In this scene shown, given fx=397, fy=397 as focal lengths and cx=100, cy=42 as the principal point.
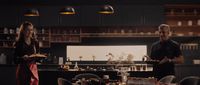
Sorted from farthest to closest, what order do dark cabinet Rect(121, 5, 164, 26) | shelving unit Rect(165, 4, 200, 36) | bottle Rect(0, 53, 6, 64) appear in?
shelving unit Rect(165, 4, 200, 36) → dark cabinet Rect(121, 5, 164, 26) → bottle Rect(0, 53, 6, 64)

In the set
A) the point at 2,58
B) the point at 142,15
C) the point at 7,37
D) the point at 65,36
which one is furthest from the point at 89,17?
the point at 2,58

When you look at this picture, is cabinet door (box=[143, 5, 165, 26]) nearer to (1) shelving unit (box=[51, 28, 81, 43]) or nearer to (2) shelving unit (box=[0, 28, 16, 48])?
(1) shelving unit (box=[51, 28, 81, 43])

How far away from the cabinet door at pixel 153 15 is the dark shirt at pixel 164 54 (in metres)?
5.54

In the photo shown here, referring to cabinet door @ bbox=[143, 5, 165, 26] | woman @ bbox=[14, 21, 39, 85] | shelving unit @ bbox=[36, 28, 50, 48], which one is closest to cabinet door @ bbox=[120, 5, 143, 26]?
cabinet door @ bbox=[143, 5, 165, 26]

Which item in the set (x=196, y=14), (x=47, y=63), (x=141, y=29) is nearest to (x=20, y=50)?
(x=47, y=63)

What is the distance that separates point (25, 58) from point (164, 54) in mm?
2205

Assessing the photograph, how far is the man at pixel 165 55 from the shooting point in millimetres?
6250

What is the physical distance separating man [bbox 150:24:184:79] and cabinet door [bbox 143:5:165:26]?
5.55 m

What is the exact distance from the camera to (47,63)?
38.9 feet

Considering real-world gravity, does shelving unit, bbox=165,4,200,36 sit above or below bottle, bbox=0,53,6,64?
above

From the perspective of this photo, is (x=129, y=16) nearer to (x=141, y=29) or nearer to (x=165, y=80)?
(x=141, y=29)

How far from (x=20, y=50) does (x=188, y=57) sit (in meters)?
7.00

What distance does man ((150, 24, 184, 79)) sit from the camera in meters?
6.25

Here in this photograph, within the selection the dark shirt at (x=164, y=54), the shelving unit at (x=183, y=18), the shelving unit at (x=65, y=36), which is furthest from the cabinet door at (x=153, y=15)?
the dark shirt at (x=164, y=54)
